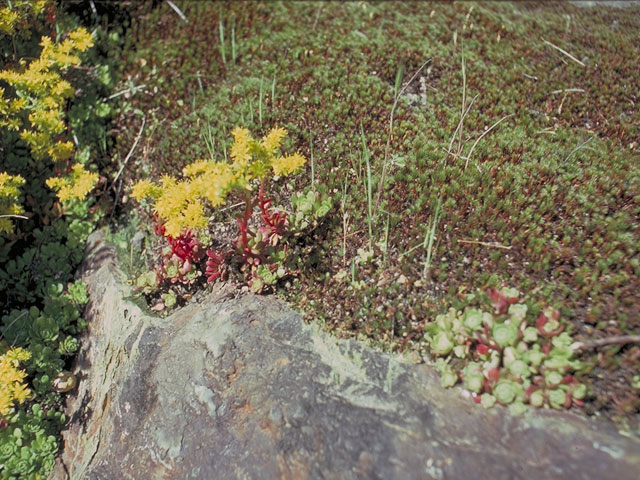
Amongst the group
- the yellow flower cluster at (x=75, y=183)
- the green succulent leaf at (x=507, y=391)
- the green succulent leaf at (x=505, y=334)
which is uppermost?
the yellow flower cluster at (x=75, y=183)

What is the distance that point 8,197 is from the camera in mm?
4625

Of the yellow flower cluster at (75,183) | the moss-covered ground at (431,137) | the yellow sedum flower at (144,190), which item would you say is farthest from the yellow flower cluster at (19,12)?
the yellow sedum flower at (144,190)

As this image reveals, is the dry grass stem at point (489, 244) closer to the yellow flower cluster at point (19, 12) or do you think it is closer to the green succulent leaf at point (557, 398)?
the green succulent leaf at point (557, 398)

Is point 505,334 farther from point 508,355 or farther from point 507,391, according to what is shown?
point 507,391

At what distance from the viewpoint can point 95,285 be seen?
4.78m

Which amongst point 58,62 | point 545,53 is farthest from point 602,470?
point 58,62

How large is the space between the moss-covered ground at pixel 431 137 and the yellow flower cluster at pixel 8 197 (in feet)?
3.66

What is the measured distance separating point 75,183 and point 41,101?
0.85m

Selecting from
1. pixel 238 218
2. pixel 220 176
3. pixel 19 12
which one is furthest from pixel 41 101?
pixel 220 176

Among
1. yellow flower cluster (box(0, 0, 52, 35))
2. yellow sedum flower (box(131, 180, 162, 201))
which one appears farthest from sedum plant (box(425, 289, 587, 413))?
yellow flower cluster (box(0, 0, 52, 35))

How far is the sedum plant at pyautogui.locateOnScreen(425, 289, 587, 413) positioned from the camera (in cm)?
303

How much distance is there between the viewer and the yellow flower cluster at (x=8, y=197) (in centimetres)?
432

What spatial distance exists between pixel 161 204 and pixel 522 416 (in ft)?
9.23

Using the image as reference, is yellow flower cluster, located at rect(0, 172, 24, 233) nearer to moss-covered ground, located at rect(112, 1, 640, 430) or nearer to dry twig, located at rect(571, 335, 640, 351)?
moss-covered ground, located at rect(112, 1, 640, 430)
